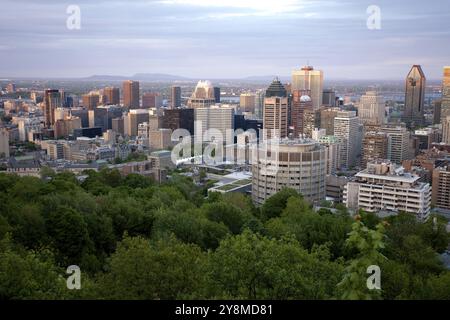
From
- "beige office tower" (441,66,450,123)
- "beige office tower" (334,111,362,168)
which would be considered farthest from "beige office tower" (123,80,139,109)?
"beige office tower" (441,66,450,123)

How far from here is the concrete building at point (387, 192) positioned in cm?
1702

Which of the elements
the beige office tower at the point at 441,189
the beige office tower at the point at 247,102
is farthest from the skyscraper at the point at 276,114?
the beige office tower at the point at 441,189

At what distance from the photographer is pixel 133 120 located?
43.6m

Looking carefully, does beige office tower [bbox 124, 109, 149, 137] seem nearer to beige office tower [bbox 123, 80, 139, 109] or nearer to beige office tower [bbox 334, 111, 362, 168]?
beige office tower [bbox 123, 80, 139, 109]

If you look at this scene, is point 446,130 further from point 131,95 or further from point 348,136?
point 131,95

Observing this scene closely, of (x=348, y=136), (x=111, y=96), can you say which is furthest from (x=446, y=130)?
(x=111, y=96)

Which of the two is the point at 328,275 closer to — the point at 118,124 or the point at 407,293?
the point at 407,293

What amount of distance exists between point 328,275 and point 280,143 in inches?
485

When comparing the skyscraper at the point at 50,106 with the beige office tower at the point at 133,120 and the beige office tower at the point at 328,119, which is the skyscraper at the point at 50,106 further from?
the beige office tower at the point at 328,119

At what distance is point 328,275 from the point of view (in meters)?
5.29

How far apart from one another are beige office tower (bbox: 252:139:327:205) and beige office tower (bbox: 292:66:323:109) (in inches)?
1155

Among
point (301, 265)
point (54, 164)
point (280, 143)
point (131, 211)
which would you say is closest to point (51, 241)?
point (131, 211)

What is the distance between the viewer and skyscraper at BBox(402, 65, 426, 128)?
1405 inches

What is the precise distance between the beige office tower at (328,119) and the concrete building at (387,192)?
1982 cm
